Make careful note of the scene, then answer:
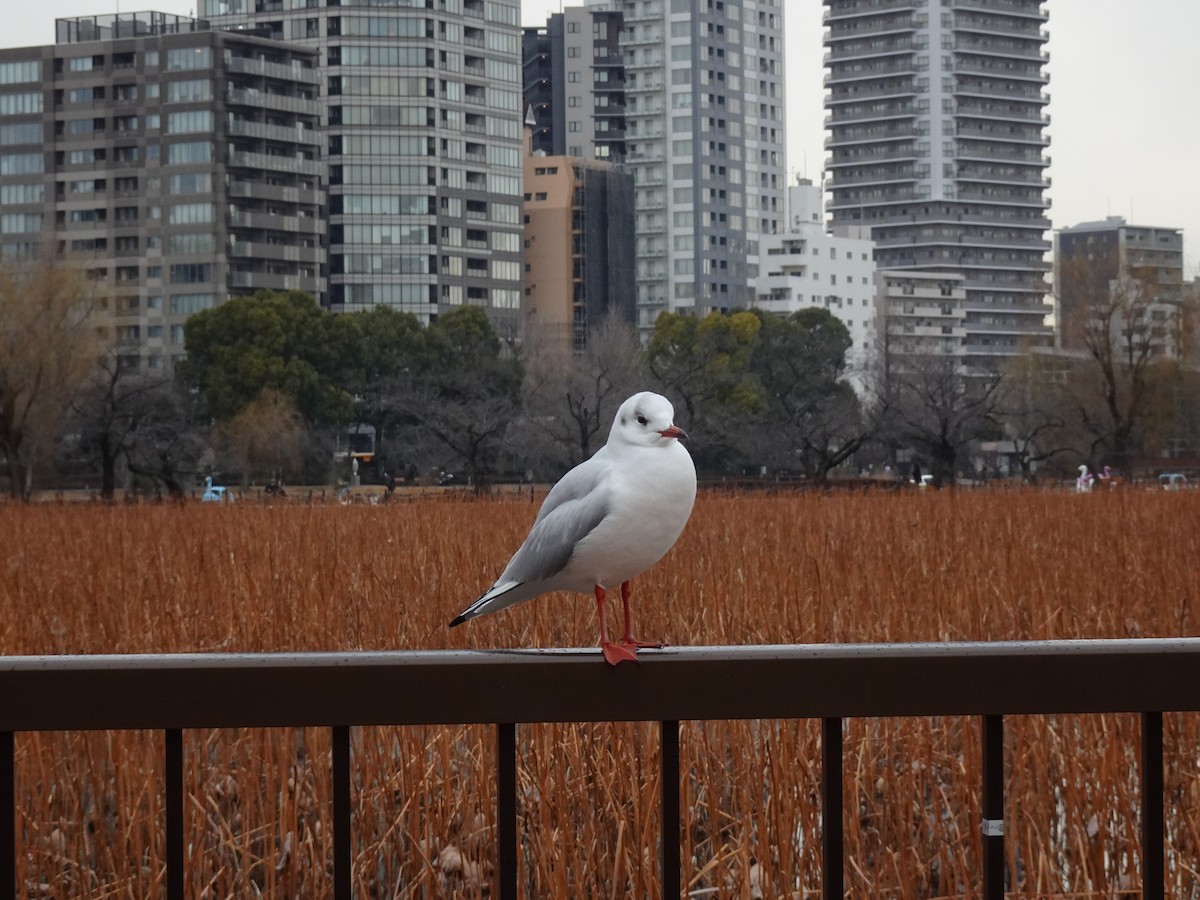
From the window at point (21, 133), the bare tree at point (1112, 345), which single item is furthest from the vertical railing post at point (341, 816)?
the window at point (21, 133)

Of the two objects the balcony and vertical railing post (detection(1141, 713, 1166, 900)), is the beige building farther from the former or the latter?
vertical railing post (detection(1141, 713, 1166, 900))

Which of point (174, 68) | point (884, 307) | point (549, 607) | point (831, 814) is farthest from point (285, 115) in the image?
point (831, 814)

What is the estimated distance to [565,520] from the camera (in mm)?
1679

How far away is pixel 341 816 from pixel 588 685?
240mm

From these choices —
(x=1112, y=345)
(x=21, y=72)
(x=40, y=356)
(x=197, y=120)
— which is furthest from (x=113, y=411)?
(x=21, y=72)

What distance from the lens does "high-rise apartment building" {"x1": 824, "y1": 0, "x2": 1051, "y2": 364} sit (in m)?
84.8

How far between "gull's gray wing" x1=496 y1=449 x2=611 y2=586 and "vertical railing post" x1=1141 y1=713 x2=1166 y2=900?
2.00ft

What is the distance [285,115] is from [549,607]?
48264mm

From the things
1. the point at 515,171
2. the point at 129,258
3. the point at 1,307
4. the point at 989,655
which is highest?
the point at 515,171

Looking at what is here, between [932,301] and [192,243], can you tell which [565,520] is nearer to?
[192,243]

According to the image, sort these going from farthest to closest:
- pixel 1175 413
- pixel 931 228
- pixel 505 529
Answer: pixel 931 228
pixel 1175 413
pixel 505 529

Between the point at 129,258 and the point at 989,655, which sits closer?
the point at 989,655

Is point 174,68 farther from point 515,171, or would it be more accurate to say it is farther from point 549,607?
point 549,607

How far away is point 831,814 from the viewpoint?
4.22 feet
